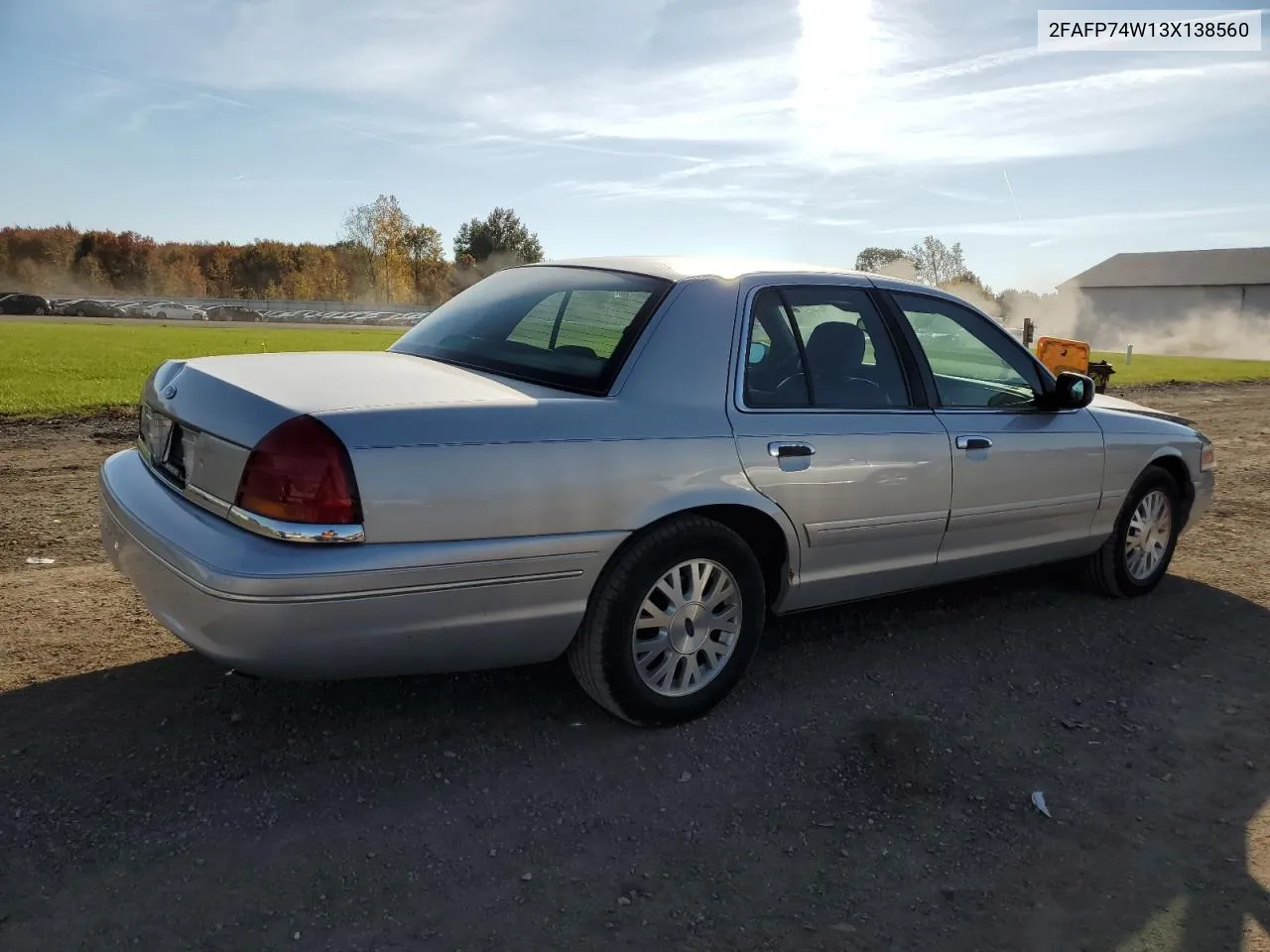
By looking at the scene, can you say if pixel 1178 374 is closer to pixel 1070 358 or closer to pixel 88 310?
pixel 1070 358

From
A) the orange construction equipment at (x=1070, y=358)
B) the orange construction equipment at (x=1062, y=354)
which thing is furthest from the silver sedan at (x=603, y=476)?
the orange construction equipment at (x=1062, y=354)

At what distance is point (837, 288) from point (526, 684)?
2071 millimetres

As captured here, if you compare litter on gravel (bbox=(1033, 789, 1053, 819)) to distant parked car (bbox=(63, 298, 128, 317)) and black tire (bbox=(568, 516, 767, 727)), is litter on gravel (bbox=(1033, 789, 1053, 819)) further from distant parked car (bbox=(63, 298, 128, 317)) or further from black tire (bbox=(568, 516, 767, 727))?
distant parked car (bbox=(63, 298, 128, 317))

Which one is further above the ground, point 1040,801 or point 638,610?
point 638,610

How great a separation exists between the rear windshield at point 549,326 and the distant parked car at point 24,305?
54863 mm

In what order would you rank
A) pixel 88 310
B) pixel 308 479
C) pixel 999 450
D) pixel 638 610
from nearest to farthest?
1. pixel 308 479
2. pixel 638 610
3. pixel 999 450
4. pixel 88 310

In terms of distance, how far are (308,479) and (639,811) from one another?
1.42 metres

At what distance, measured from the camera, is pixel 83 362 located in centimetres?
1797

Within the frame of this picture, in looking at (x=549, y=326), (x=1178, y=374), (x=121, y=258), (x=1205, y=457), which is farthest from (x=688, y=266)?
(x=121, y=258)

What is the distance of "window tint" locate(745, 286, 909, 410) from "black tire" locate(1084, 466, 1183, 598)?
1.86 m

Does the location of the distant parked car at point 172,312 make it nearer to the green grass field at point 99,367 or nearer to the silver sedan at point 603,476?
the green grass field at point 99,367

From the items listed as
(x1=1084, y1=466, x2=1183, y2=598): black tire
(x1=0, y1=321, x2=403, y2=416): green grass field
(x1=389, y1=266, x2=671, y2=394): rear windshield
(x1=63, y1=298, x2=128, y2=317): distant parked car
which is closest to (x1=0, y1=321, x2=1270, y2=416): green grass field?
(x1=0, y1=321, x2=403, y2=416): green grass field

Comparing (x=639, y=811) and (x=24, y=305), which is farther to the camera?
(x=24, y=305)

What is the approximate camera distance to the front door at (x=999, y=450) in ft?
14.8
